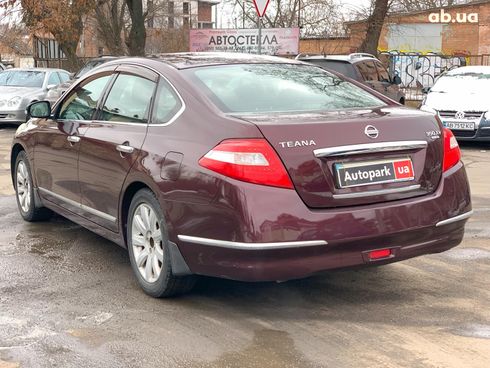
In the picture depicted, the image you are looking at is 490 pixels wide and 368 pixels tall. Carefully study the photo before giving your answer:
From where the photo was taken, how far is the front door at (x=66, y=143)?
17.6 feet

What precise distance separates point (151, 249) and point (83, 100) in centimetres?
Answer: 174

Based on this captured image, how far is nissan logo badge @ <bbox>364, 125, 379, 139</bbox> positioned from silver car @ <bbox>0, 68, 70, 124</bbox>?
43.0 feet

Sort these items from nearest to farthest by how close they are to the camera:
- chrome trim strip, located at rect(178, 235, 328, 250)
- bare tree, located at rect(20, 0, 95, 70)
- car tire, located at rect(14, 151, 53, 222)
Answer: chrome trim strip, located at rect(178, 235, 328, 250), car tire, located at rect(14, 151, 53, 222), bare tree, located at rect(20, 0, 95, 70)

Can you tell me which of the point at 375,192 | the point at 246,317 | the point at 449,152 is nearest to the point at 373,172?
the point at 375,192

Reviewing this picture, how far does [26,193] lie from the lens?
663 centimetres

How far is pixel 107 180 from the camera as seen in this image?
4.82 metres

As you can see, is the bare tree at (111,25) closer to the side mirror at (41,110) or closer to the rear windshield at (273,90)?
the side mirror at (41,110)

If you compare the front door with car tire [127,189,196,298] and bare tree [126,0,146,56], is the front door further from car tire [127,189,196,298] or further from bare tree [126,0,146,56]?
bare tree [126,0,146,56]

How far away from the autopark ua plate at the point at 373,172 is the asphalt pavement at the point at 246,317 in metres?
0.79

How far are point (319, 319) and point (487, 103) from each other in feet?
31.8

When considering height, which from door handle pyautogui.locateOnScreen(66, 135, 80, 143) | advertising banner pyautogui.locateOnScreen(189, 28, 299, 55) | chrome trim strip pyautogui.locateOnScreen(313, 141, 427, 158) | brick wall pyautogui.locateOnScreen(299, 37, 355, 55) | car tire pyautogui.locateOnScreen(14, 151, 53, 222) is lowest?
car tire pyautogui.locateOnScreen(14, 151, 53, 222)

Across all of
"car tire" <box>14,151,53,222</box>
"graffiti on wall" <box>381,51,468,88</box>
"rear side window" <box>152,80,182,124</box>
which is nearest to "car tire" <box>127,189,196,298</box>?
"rear side window" <box>152,80,182,124</box>

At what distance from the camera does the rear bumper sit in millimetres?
3709

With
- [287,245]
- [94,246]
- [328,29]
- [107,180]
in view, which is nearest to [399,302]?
[287,245]
